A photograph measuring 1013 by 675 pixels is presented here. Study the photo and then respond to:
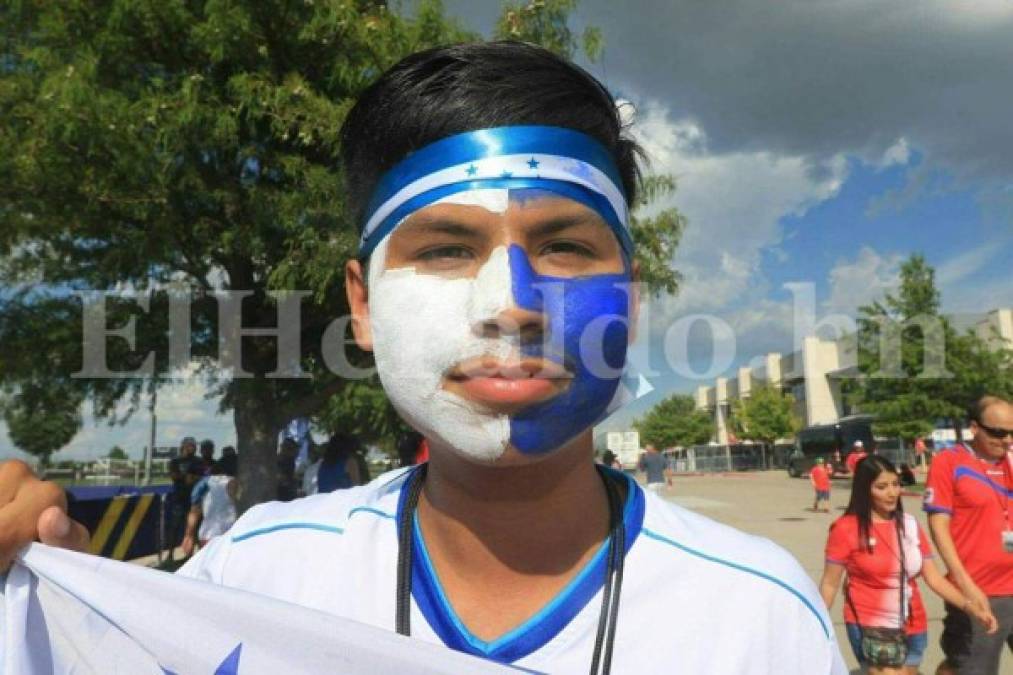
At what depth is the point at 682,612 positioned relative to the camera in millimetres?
1521

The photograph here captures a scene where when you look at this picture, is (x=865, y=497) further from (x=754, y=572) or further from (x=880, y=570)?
(x=754, y=572)

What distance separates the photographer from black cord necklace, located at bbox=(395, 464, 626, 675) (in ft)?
4.95

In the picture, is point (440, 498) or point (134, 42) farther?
point (134, 42)

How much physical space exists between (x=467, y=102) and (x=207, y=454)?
12969 mm

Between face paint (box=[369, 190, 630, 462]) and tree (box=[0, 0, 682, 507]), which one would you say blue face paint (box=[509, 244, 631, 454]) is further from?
tree (box=[0, 0, 682, 507])

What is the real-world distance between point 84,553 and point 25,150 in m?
8.85

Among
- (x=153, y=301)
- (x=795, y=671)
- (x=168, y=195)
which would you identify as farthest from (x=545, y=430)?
(x=153, y=301)

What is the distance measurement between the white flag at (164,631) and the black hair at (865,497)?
476cm

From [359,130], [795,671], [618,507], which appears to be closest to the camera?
[795,671]

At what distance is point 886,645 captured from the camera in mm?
5234

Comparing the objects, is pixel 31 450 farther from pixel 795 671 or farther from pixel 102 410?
pixel 795 671

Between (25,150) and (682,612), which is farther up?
(25,150)

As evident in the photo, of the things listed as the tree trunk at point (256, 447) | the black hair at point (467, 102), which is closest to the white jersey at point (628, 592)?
the black hair at point (467, 102)

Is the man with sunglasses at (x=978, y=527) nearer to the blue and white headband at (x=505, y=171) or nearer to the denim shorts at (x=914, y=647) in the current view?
the denim shorts at (x=914, y=647)
